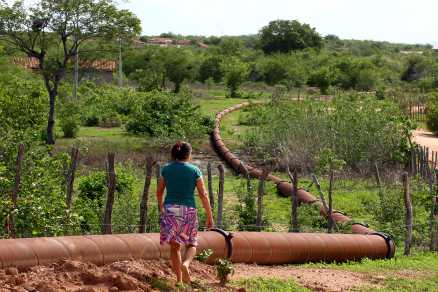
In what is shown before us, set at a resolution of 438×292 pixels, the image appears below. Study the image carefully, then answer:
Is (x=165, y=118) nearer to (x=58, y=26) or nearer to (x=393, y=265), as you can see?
(x=58, y=26)

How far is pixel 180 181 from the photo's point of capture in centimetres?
869

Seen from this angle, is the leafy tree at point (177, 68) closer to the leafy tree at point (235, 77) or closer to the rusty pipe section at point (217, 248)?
the leafy tree at point (235, 77)

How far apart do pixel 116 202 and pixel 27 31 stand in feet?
49.6

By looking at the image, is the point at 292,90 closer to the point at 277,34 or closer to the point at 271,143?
the point at 271,143

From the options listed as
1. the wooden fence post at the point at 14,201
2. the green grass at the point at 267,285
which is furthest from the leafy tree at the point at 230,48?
the green grass at the point at 267,285

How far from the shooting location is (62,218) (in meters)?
12.7

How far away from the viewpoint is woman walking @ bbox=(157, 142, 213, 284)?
8.69 metres

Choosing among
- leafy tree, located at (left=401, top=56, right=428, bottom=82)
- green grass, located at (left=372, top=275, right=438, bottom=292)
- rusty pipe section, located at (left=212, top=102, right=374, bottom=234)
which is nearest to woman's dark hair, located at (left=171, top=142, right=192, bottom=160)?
green grass, located at (left=372, top=275, right=438, bottom=292)

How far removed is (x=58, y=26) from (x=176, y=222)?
71.4 feet

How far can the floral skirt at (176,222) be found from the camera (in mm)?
8742

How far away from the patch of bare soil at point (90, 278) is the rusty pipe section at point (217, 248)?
0.54 ft

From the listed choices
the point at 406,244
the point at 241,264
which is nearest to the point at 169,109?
Result: the point at 406,244

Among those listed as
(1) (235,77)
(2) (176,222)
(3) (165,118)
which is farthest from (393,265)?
(1) (235,77)

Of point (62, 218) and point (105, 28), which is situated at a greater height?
point (105, 28)
